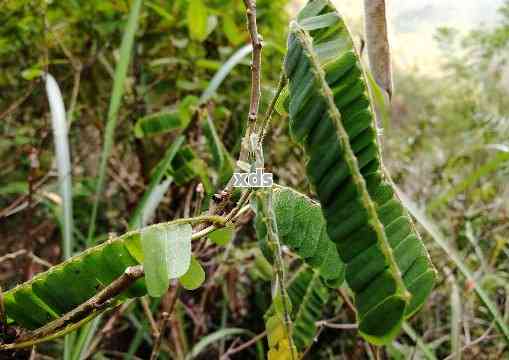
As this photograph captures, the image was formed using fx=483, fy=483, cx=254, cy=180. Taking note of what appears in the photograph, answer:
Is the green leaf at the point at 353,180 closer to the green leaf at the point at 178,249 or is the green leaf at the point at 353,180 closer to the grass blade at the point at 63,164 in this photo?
the green leaf at the point at 178,249

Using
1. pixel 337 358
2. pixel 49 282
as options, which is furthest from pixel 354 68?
pixel 337 358

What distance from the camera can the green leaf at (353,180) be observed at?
292 mm

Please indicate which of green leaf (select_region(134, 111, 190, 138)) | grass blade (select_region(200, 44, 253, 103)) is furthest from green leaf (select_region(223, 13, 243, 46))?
green leaf (select_region(134, 111, 190, 138))

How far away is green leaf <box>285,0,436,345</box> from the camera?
29 centimetres

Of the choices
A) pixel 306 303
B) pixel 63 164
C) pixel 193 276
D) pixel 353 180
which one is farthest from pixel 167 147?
pixel 353 180

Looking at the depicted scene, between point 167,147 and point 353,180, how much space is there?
1282mm

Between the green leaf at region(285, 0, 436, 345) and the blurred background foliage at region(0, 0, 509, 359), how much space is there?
2.05 feet

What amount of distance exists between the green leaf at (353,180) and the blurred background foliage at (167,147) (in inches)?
24.6

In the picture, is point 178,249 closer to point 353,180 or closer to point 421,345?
point 353,180

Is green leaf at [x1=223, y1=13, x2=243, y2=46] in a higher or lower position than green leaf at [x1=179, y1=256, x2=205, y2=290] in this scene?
higher

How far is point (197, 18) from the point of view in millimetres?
1213

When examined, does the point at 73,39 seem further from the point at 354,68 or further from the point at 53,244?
the point at 354,68

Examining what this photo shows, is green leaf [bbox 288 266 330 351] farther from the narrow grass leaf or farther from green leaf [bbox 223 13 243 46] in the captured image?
green leaf [bbox 223 13 243 46]

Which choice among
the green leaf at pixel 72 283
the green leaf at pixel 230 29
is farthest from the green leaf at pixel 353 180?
the green leaf at pixel 230 29
